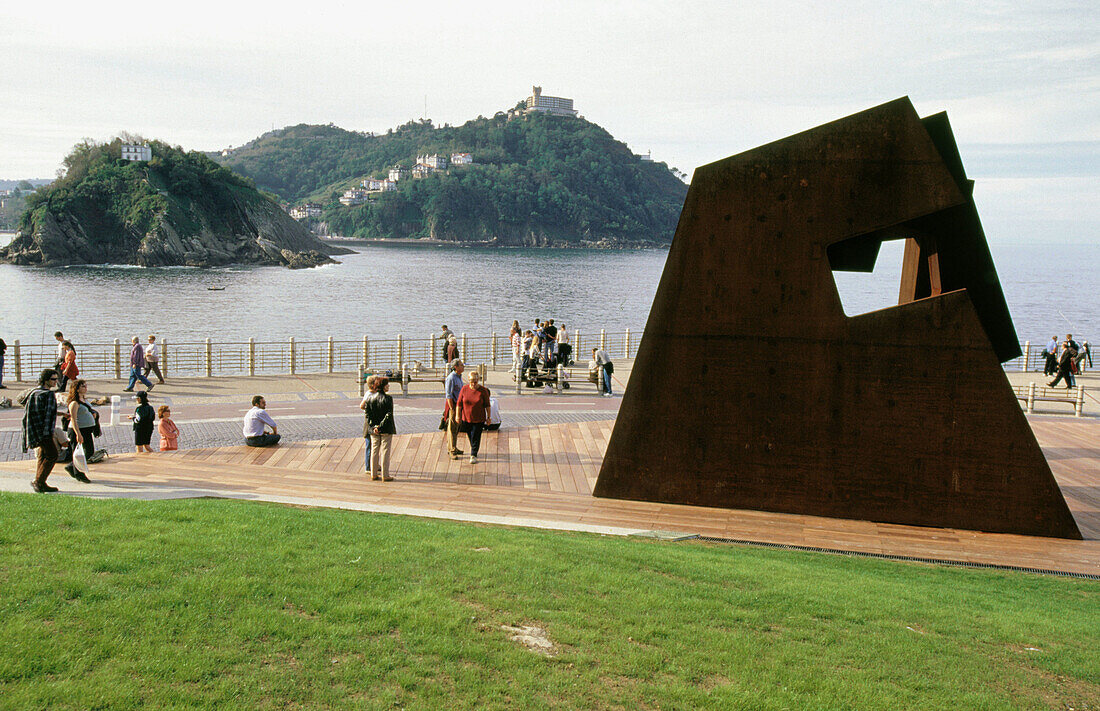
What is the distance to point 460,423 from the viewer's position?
12180mm

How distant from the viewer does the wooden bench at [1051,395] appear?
19.2 metres

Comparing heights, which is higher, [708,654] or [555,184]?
[555,184]

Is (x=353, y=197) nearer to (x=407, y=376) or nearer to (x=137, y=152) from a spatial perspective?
(x=137, y=152)

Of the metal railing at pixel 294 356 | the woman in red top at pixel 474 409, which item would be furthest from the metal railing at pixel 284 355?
the woman in red top at pixel 474 409

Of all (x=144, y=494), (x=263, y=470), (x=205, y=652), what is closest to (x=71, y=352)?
(x=263, y=470)

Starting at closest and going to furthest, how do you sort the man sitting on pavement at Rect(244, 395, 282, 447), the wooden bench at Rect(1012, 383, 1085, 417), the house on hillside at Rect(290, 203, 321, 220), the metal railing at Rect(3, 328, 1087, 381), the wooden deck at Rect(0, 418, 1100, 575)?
the wooden deck at Rect(0, 418, 1100, 575)
the man sitting on pavement at Rect(244, 395, 282, 447)
the wooden bench at Rect(1012, 383, 1085, 417)
the metal railing at Rect(3, 328, 1087, 381)
the house on hillside at Rect(290, 203, 321, 220)

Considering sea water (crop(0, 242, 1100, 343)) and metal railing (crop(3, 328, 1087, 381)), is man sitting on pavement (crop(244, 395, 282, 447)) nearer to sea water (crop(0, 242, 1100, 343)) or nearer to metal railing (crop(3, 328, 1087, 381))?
metal railing (crop(3, 328, 1087, 381))

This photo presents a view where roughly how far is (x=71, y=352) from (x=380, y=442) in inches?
366

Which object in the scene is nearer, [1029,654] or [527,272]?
[1029,654]

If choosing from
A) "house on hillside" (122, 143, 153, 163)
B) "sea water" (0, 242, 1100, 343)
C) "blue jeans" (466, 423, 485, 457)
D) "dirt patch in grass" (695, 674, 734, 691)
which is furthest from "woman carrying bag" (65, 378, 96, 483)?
"house on hillside" (122, 143, 153, 163)

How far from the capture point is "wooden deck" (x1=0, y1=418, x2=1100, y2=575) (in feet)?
29.2

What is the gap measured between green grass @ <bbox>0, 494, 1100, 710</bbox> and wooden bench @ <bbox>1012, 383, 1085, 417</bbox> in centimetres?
1406

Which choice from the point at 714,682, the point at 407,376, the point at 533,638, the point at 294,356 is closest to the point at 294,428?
the point at 407,376

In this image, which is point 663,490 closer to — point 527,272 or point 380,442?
point 380,442
